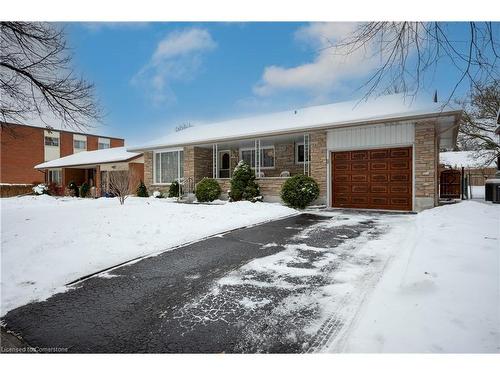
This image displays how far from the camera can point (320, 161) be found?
9.84 metres

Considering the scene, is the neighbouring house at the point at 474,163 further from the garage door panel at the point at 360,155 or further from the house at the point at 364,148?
the garage door panel at the point at 360,155

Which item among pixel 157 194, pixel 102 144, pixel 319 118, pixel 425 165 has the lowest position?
pixel 157 194

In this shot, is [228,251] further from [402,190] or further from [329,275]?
[402,190]

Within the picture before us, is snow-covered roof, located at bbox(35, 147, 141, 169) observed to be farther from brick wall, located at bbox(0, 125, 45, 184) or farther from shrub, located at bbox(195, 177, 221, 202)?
shrub, located at bbox(195, 177, 221, 202)

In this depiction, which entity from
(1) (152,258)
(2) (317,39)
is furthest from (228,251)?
(2) (317,39)

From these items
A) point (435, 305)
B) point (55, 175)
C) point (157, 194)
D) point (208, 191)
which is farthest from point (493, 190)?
point (55, 175)

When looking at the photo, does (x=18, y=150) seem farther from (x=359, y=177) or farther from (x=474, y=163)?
(x=474, y=163)

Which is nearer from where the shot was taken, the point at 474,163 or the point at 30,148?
the point at 30,148

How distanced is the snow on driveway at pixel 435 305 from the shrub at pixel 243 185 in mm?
7436

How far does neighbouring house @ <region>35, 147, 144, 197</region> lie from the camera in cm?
1738

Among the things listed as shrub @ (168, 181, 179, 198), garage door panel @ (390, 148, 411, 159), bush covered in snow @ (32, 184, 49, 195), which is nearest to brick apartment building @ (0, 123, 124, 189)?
A: bush covered in snow @ (32, 184, 49, 195)

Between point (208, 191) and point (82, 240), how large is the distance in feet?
24.2
